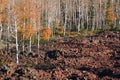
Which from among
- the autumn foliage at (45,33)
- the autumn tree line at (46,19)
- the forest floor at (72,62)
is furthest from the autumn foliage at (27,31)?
the autumn foliage at (45,33)

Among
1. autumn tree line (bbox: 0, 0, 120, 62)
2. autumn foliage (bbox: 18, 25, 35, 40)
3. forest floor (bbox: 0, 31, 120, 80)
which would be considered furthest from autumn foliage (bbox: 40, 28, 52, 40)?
forest floor (bbox: 0, 31, 120, 80)

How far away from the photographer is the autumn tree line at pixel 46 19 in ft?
208

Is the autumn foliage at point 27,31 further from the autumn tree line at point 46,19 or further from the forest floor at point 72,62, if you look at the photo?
the forest floor at point 72,62

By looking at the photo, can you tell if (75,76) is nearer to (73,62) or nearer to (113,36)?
(73,62)

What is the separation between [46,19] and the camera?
102062mm

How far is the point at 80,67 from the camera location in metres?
43.6

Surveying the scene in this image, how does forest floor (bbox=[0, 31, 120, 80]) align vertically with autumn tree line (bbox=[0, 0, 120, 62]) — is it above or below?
below

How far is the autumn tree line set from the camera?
63531 millimetres

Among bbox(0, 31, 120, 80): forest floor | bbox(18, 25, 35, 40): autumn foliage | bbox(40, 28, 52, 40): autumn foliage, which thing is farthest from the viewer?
bbox(40, 28, 52, 40): autumn foliage

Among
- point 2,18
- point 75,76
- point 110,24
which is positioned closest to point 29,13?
point 2,18

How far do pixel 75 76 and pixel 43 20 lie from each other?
239 ft

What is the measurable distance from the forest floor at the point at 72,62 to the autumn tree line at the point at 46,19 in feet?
15.7

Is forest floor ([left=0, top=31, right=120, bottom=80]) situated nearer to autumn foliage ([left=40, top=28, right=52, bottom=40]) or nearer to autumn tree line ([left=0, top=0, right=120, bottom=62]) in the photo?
autumn tree line ([left=0, top=0, right=120, bottom=62])

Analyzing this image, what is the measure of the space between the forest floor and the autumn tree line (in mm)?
4798
